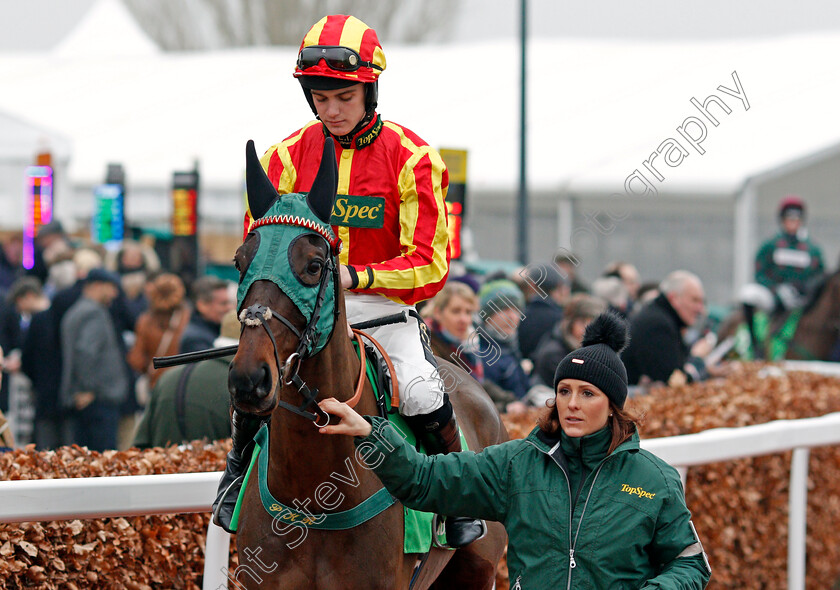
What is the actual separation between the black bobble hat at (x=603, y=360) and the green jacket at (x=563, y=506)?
17 cm

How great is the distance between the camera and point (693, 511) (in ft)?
19.1

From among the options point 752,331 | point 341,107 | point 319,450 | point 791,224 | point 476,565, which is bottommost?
point 476,565

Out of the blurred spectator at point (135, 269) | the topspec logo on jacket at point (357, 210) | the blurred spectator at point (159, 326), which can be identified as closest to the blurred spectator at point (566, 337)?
the blurred spectator at point (159, 326)

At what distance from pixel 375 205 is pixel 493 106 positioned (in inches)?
811

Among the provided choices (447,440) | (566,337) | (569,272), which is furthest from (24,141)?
(447,440)

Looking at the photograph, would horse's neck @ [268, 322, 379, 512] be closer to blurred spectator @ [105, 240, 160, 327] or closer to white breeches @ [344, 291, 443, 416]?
white breeches @ [344, 291, 443, 416]

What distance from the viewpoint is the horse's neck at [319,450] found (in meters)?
3.45

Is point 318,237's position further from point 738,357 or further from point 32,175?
point 32,175

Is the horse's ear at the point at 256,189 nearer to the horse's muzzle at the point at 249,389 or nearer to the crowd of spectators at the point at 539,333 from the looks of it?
the horse's muzzle at the point at 249,389

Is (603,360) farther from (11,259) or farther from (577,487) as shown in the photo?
(11,259)

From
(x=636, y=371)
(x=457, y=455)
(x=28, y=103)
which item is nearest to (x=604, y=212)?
(x=636, y=371)

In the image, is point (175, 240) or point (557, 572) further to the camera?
point (175, 240)

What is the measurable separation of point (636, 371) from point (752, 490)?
208 cm

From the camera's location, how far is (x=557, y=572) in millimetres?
3168
